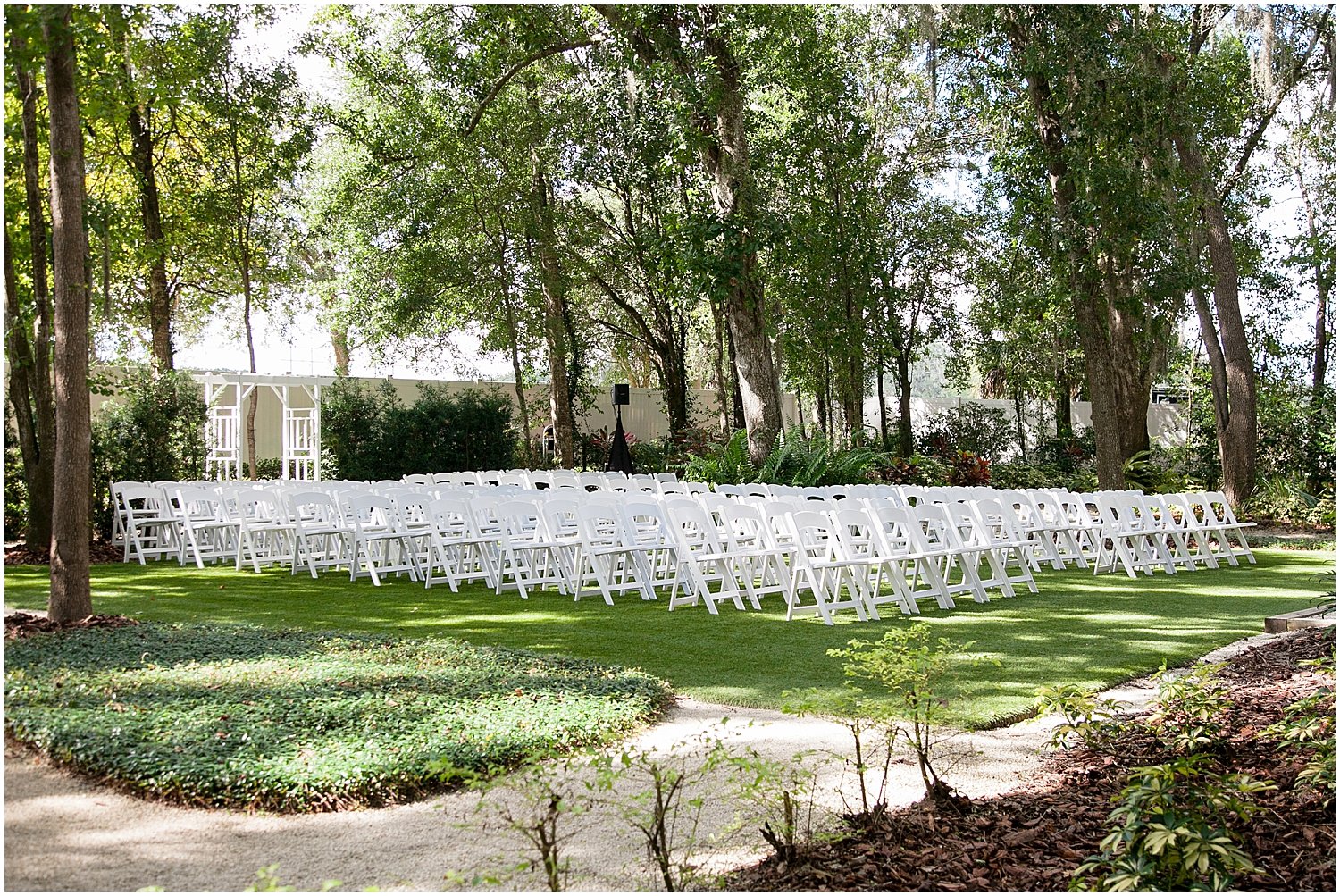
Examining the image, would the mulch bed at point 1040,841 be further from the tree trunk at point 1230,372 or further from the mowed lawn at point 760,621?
the tree trunk at point 1230,372

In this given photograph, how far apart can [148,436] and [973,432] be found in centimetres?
1832

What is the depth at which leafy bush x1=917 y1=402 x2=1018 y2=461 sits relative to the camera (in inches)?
1032

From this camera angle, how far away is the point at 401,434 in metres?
20.2

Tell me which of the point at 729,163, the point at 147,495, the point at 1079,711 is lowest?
the point at 1079,711

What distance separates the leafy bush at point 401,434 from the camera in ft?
65.6

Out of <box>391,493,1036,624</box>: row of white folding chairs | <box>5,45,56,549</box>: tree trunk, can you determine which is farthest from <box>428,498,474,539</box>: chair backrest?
<box>5,45,56,549</box>: tree trunk

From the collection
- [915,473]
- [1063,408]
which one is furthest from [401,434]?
[1063,408]

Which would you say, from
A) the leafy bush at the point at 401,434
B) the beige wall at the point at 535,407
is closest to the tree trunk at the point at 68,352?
the leafy bush at the point at 401,434

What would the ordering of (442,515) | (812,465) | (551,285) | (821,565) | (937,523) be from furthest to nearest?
(551,285) → (812,465) → (442,515) → (937,523) → (821,565)

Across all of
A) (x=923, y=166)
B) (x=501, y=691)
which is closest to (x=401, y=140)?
(x=923, y=166)

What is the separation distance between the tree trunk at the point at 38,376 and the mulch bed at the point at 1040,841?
964 cm

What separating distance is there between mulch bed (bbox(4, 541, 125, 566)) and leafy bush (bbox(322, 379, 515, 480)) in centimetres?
608

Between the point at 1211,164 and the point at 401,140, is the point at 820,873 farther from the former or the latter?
the point at 1211,164

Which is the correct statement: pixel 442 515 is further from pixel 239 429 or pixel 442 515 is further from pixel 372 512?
pixel 239 429
